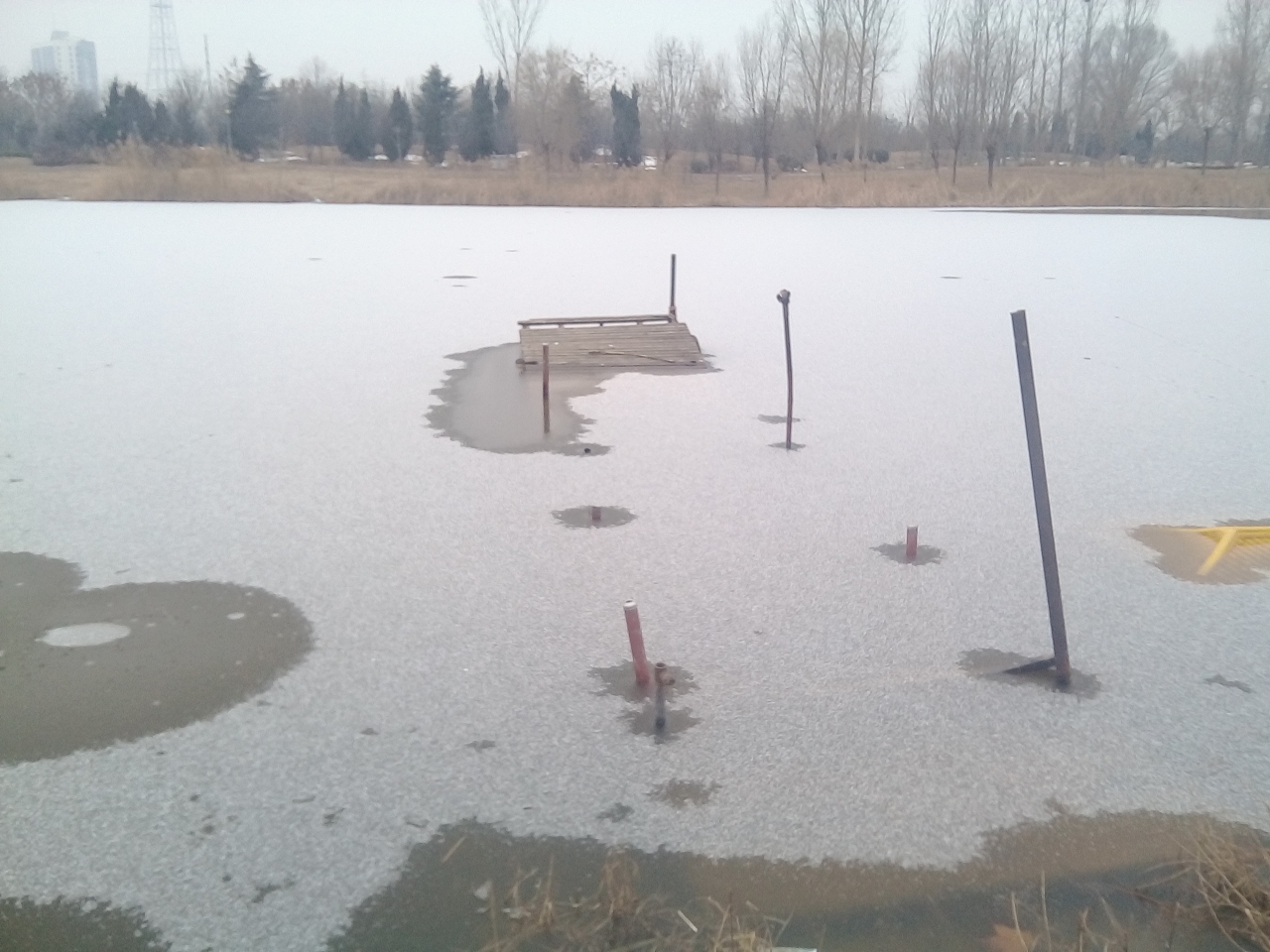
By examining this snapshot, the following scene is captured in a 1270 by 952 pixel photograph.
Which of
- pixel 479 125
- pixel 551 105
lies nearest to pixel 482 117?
pixel 479 125

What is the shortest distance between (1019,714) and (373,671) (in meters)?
1.70

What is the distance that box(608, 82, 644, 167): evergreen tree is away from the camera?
33094mm

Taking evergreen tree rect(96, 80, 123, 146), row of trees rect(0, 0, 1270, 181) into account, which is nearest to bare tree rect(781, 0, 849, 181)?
row of trees rect(0, 0, 1270, 181)

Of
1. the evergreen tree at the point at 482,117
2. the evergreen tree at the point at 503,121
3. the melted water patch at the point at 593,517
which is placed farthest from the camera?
the evergreen tree at the point at 482,117

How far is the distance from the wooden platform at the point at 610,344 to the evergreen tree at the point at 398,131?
2807 cm

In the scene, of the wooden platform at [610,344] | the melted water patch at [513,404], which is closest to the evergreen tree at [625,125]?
the wooden platform at [610,344]

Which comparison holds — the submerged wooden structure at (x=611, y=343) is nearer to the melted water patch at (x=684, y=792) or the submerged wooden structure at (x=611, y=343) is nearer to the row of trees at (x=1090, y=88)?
the melted water patch at (x=684, y=792)

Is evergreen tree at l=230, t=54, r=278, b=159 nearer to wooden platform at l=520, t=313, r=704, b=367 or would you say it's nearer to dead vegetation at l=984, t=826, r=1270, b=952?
wooden platform at l=520, t=313, r=704, b=367

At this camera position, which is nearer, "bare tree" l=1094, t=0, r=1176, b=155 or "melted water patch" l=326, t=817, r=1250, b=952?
"melted water patch" l=326, t=817, r=1250, b=952

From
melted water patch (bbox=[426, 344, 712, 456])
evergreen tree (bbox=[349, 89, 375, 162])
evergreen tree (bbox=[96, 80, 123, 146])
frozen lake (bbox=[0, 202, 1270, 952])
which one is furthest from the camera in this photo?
evergreen tree (bbox=[349, 89, 375, 162])

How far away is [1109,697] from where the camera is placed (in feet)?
9.91

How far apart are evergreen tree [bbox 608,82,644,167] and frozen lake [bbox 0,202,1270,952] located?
25982 millimetres

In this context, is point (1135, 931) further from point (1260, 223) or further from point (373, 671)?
point (1260, 223)

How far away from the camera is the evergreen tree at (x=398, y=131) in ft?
111
